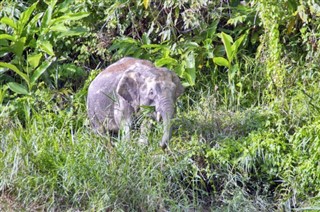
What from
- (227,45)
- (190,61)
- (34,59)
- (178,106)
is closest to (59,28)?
(34,59)

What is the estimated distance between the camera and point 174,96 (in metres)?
7.63

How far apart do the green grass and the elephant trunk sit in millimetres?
118

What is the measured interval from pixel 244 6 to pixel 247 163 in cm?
229

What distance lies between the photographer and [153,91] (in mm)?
7594

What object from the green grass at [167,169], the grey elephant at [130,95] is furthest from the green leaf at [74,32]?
the green grass at [167,169]

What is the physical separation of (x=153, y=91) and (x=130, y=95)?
244mm

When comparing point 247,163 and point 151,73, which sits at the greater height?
point 151,73

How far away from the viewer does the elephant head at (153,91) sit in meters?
7.52

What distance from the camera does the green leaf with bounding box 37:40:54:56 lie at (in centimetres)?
916

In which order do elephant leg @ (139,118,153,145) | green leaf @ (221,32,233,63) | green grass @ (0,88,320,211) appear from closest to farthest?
green grass @ (0,88,320,211) < elephant leg @ (139,118,153,145) < green leaf @ (221,32,233,63)

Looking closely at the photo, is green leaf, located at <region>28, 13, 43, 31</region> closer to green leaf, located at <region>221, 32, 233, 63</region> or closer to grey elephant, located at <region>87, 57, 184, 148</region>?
grey elephant, located at <region>87, 57, 184, 148</region>

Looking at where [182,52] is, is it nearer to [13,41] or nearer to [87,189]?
[13,41]

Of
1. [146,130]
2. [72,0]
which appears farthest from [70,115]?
[72,0]

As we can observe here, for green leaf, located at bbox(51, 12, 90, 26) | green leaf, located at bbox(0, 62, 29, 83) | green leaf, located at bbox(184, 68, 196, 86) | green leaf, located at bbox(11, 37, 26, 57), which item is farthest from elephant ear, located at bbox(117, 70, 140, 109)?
green leaf, located at bbox(11, 37, 26, 57)
